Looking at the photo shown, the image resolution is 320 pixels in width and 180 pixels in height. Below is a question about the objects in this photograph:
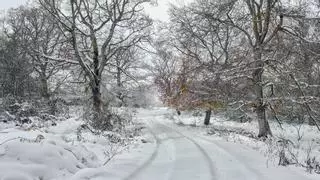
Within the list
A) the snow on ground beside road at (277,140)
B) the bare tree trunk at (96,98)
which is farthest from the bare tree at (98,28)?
the snow on ground beside road at (277,140)

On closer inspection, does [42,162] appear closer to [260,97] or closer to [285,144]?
[285,144]

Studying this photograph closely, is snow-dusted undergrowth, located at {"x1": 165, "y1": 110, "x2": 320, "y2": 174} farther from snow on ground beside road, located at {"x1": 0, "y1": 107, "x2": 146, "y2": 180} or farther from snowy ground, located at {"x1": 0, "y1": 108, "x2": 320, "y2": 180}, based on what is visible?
snow on ground beside road, located at {"x1": 0, "y1": 107, "x2": 146, "y2": 180}

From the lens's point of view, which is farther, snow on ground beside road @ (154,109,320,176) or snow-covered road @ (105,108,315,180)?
snow on ground beside road @ (154,109,320,176)

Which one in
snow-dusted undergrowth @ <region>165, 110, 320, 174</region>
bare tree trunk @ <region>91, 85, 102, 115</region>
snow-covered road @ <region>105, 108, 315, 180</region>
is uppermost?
bare tree trunk @ <region>91, 85, 102, 115</region>

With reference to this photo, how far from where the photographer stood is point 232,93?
20.5 metres

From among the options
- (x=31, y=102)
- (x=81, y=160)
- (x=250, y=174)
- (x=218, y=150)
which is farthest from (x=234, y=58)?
(x=31, y=102)

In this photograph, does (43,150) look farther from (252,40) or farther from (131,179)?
(252,40)

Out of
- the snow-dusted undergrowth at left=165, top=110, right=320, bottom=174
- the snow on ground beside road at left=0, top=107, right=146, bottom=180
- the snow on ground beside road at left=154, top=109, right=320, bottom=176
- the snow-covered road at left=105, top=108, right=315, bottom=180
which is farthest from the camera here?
the snow on ground beside road at left=154, top=109, right=320, bottom=176

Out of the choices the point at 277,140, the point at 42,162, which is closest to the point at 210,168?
the point at 42,162

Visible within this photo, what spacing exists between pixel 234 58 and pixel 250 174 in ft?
30.0

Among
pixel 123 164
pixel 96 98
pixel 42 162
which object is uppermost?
pixel 96 98

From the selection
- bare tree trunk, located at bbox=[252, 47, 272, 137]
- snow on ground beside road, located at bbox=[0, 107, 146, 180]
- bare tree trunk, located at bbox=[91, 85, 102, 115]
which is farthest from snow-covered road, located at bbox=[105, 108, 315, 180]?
bare tree trunk, located at bbox=[91, 85, 102, 115]

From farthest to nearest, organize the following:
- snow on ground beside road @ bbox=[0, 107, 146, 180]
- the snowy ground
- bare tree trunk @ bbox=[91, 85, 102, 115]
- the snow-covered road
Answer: bare tree trunk @ bbox=[91, 85, 102, 115]
the snow-covered road
the snowy ground
snow on ground beside road @ bbox=[0, 107, 146, 180]

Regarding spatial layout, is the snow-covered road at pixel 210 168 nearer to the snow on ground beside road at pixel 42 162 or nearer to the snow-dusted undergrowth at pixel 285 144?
the snow-dusted undergrowth at pixel 285 144
